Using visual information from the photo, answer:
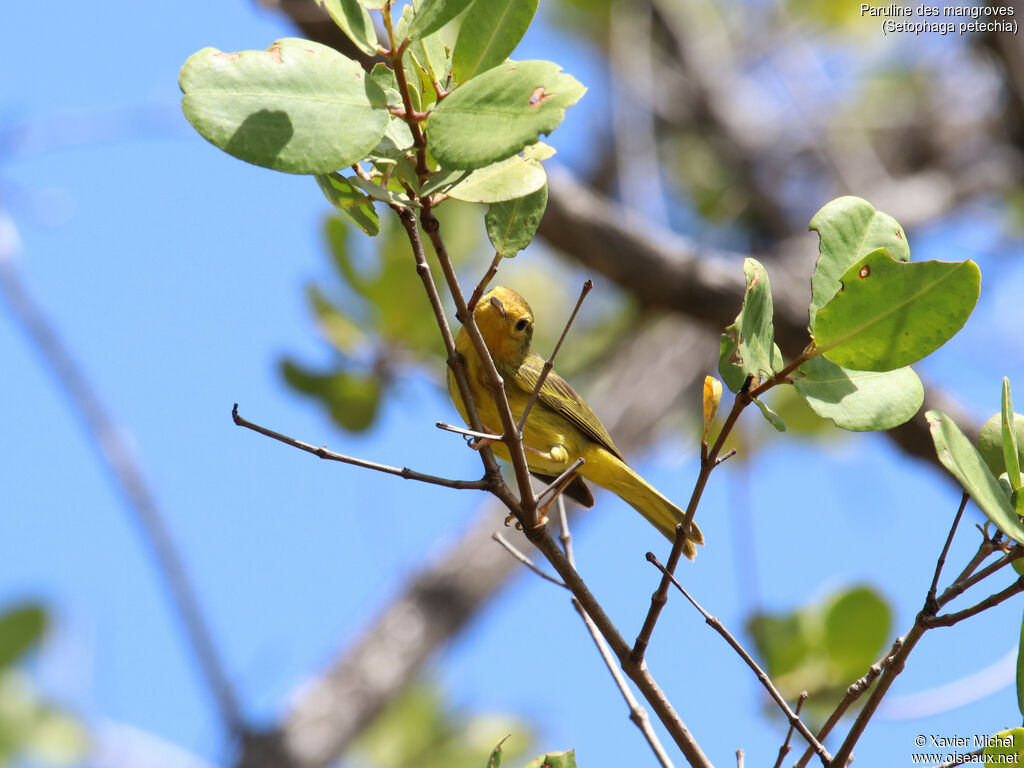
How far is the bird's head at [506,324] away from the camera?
3.40 meters

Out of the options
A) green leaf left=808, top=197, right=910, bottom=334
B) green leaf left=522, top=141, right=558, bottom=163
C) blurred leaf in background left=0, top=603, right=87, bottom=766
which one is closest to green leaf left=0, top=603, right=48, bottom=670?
blurred leaf in background left=0, top=603, right=87, bottom=766

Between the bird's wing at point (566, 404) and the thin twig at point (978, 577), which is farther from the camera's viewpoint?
the bird's wing at point (566, 404)

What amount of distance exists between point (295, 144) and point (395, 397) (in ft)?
8.76

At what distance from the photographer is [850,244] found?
1577 millimetres

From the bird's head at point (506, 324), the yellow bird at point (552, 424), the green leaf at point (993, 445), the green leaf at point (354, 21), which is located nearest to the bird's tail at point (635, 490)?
the yellow bird at point (552, 424)

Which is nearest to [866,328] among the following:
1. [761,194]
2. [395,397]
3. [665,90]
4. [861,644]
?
[861,644]

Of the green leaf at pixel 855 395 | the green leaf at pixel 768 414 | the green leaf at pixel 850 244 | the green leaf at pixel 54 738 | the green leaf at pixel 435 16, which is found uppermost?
the green leaf at pixel 850 244

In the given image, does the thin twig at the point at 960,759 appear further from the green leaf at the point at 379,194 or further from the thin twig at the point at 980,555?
the green leaf at the point at 379,194

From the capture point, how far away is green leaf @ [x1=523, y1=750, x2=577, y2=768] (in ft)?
5.09

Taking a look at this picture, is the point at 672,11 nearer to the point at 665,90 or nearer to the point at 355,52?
the point at 665,90

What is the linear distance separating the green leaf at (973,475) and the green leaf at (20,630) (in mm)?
4340

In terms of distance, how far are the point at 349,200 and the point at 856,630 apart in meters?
2.21

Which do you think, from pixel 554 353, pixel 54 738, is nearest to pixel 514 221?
pixel 554 353

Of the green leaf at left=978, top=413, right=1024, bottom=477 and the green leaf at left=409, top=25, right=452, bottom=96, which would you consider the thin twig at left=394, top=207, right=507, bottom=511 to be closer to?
the green leaf at left=409, top=25, right=452, bottom=96
